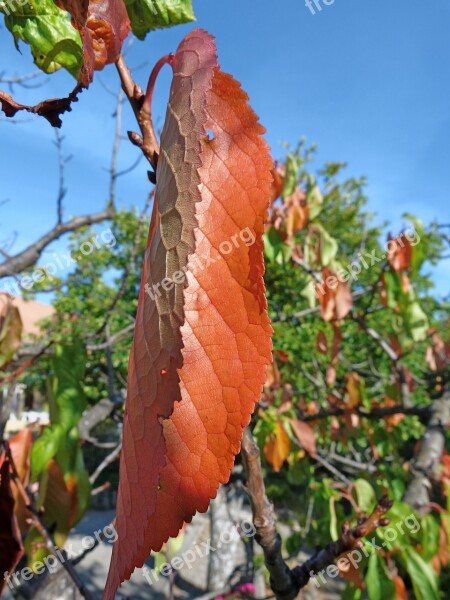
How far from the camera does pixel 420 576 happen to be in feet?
3.55

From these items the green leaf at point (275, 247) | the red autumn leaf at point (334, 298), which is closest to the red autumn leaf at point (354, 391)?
the red autumn leaf at point (334, 298)

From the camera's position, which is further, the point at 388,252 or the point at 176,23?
the point at 388,252

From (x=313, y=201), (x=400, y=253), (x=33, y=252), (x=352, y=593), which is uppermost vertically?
(x=313, y=201)

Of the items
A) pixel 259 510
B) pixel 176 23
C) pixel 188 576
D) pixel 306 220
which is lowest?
pixel 188 576

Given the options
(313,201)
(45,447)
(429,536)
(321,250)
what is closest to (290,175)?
(313,201)

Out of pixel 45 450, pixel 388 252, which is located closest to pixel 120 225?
pixel 388 252

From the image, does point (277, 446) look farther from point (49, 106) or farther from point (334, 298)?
point (49, 106)

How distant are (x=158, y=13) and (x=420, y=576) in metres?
1.25

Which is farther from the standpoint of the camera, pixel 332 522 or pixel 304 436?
pixel 304 436

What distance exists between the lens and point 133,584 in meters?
4.00

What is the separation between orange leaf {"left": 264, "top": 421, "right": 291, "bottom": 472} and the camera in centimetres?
179

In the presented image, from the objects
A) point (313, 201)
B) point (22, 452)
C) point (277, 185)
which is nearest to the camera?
point (22, 452)

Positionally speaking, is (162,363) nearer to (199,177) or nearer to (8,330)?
(199,177)

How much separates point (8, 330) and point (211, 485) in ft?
3.97
